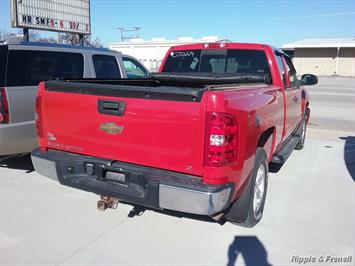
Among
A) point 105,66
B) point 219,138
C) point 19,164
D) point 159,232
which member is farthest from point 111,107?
point 105,66

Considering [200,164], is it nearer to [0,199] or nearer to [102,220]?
[102,220]

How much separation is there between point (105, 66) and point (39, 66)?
1831 millimetres

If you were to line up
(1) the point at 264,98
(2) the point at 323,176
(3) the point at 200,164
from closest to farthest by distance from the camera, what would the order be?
1. (3) the point at 200,164
2. (1) the point at 264,98
3. (2) the point at 323,176

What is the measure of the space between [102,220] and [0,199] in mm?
1543

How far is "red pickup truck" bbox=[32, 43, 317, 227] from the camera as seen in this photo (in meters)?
2.88

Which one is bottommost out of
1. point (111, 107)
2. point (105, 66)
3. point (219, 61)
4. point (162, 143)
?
point (162, 143)

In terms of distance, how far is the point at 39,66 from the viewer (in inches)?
223

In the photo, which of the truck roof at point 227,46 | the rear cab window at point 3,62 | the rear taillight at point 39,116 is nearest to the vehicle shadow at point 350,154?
the truck roof at point 227,46

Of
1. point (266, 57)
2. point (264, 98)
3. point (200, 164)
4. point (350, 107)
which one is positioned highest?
point (266, 57)

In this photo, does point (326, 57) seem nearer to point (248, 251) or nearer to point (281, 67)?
point (281, 67)

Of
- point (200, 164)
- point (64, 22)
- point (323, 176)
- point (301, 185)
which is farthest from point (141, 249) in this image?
point (64, 22)

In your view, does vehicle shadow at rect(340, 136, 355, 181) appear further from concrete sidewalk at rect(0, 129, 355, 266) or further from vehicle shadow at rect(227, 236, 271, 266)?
vehicle shadow at rect(227, 236, 271, 266)

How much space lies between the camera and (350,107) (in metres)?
16.0

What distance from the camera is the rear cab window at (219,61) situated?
519 cm
